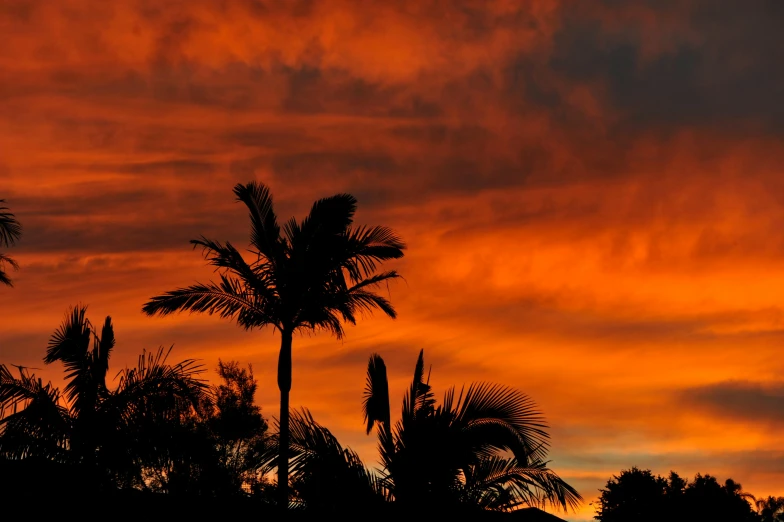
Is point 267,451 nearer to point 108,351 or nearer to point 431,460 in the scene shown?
point 431,460

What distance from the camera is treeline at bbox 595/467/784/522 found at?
164 feet

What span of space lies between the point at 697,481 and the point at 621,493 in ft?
17.4

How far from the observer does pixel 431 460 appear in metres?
14.5

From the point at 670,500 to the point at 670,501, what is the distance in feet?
0.34

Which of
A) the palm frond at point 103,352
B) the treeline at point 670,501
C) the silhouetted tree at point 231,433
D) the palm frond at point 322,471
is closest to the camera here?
the palm frond at point 322,471

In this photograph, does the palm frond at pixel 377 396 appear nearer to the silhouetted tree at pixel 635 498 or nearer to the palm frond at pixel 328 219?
the palm frond at pixel 328 219

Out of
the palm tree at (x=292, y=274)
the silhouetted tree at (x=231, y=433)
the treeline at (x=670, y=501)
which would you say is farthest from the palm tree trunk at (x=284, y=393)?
the treeline at (x=670, y=501)

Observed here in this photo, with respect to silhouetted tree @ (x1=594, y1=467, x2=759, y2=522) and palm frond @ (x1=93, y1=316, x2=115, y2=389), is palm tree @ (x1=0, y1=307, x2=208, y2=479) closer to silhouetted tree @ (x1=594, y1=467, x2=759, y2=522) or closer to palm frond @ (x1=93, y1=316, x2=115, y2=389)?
palm frond @ (x1=93, y1=316, x2=115, y2=389)

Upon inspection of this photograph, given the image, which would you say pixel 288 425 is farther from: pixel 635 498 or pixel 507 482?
pixel 635 498

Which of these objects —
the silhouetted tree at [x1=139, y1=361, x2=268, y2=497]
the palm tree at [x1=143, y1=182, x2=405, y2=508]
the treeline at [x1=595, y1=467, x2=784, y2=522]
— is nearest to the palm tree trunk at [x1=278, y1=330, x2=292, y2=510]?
the palm tree at [x1=143, y1=182, x2=405, y2=508]

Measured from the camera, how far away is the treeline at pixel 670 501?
50094 millimetres

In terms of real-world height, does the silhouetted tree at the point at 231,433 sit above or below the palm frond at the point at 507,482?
above

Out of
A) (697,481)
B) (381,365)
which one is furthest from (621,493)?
(381,365)

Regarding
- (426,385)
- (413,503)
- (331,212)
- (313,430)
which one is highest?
(331,212)
